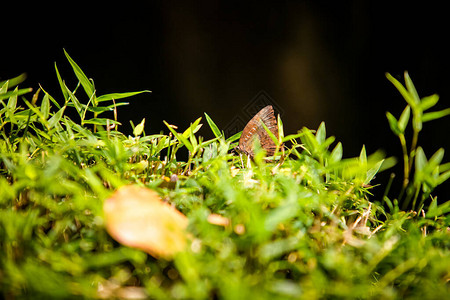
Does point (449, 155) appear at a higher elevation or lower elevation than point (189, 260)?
lower

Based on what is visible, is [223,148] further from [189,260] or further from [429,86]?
[429,86]

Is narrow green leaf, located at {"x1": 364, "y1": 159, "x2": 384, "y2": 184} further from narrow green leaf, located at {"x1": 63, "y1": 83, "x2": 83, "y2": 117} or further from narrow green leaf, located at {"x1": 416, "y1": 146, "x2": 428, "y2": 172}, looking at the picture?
narrow green leaf, located at {"x1": 63, "y1": 83, "x2": 83, "y2": 117}

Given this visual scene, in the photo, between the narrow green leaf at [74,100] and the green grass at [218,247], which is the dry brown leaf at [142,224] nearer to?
the green grass at [218,247]

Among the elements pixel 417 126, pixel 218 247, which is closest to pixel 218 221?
pixel 218 247

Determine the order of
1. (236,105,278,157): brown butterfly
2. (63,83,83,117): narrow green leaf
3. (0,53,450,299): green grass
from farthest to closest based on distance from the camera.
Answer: (236,105,278,157): brown butterfly < (63,83,83,117): narrow green leaf < (0,53,450,299): green grass

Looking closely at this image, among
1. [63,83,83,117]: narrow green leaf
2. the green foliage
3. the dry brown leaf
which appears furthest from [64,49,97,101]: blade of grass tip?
the green foliage

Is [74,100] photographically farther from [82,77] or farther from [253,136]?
[253,136]

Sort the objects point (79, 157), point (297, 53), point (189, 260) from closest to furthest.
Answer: point (189, 260)
point (79, 157)
point (297, 53)

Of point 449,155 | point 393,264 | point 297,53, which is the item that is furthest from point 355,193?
point 297,53
